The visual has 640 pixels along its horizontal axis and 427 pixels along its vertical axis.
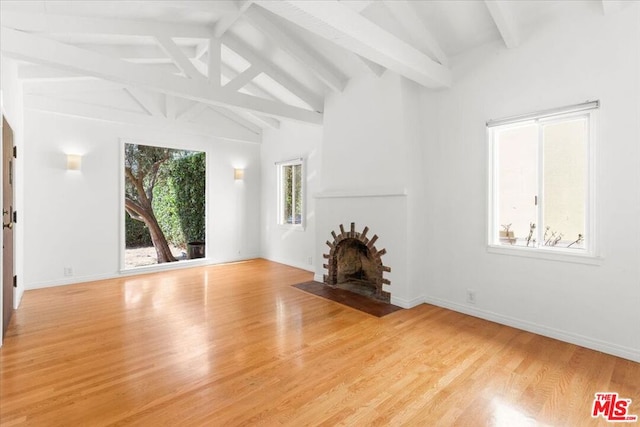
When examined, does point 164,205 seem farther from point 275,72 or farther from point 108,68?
point 108,68

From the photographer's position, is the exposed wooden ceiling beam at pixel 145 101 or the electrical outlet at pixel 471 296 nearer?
the electrical outlet at pixel 471 296

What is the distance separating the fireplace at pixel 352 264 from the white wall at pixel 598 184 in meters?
0.89

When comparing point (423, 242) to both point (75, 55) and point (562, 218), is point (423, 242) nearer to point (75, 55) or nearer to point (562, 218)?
point (562, 218)

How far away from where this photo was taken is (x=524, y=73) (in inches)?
123

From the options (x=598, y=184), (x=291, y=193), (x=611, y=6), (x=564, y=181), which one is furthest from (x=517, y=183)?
(x=291, y=193)

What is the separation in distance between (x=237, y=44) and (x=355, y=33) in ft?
8.92

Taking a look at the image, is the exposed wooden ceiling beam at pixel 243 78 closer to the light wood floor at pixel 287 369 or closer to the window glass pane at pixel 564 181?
the light wood floor at pixel 287 369

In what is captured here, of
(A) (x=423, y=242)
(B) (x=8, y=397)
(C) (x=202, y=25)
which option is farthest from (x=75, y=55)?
A: (A) (x=423, y=242)

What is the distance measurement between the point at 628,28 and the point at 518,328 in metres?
2.80

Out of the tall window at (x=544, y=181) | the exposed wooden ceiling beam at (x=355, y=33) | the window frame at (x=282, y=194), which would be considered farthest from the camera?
the window frame at (x=282, y=194)

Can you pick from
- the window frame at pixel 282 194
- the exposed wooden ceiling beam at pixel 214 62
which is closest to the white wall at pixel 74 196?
the window frame at pixel 282 194

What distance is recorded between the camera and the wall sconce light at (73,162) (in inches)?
191

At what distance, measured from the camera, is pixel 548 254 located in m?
3.00

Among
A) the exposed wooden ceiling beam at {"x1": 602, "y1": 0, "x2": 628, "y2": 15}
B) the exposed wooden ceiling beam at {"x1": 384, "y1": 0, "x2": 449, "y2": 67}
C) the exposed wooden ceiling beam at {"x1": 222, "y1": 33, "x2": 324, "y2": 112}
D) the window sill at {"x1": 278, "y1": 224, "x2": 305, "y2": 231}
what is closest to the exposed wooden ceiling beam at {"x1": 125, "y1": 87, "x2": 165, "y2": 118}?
the exposed wooden ceiling beam at {"x1": 222, "y1": 33, "x2": 324, "y2": 112}
